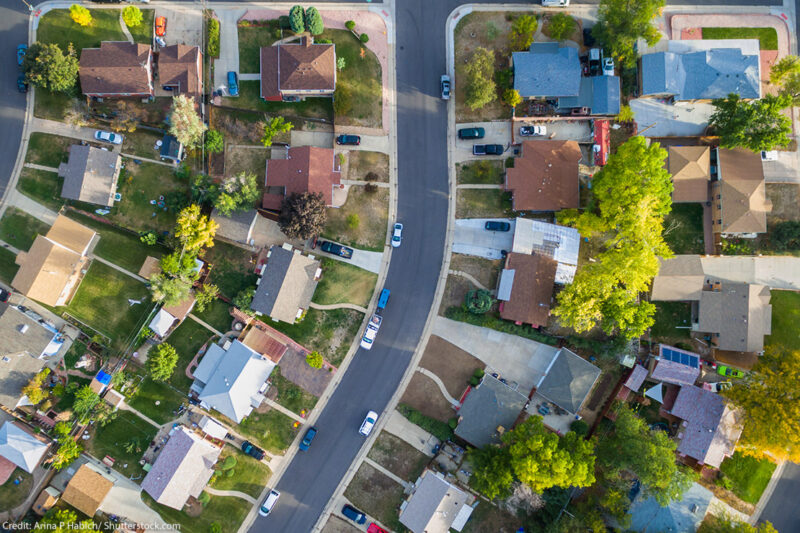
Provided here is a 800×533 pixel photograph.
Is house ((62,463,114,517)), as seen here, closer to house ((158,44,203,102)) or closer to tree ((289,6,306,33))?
house ((158,44,203,102))

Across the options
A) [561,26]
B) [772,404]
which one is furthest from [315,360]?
[772,404]

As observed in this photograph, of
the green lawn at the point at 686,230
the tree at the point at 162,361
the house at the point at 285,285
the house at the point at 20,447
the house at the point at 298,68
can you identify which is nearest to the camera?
the house at the point at 20,447

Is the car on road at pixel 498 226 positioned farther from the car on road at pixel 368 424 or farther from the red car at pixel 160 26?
the red car at pixel 160 26

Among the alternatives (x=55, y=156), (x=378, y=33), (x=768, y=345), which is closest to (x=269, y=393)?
(x=55, y=156)

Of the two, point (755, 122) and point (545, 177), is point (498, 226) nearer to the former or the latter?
point (545, 177)

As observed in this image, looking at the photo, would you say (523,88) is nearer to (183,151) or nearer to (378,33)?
(378,33)

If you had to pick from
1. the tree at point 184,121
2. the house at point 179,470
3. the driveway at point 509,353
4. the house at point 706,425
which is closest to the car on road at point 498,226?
the driveway at point 509,353
